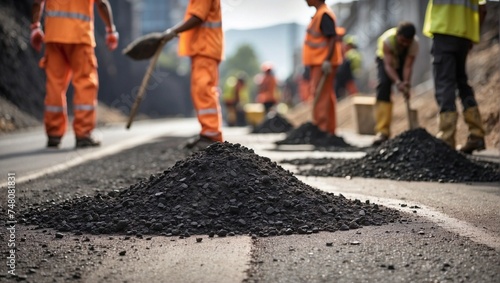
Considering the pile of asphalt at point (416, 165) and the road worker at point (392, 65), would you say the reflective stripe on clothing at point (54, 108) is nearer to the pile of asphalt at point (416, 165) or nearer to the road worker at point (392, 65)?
the pile of asphalt at point (416, 165)

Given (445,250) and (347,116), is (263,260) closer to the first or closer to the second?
(445,250)

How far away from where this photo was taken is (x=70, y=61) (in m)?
8.96

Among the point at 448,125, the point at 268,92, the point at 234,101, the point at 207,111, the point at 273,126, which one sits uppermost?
the point at 207,111

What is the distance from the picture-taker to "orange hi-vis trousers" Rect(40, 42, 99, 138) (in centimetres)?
884

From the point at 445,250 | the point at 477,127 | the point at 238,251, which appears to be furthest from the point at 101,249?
the point at 477,127

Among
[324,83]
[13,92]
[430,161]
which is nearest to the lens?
[430,161]

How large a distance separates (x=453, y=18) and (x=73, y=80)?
14.1ft

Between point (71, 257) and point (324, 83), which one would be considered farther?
point (324, 83)

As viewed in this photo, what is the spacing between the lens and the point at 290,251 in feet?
10.5

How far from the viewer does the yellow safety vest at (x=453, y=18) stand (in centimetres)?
782

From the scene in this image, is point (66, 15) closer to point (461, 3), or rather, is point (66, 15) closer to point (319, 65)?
point (319, 65)

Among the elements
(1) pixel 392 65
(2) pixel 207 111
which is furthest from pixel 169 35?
(1) pixel 392 65

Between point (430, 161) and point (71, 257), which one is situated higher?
point (71, 257)

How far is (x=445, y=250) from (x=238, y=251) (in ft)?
2.83
